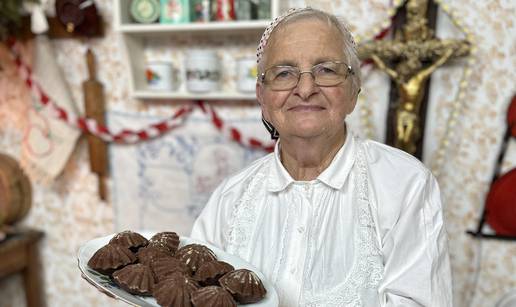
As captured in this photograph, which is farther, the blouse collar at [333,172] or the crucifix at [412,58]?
the crucifix at [412,58]

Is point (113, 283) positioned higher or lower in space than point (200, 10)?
lower

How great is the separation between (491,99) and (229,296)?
118 centimetres

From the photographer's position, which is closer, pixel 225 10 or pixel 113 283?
pixel 113 283

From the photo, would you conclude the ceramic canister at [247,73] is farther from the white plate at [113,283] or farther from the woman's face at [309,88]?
the white plate at [113,283]

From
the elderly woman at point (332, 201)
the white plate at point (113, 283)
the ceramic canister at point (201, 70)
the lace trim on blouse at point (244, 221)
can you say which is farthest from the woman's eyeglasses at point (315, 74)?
the ceramic canister at point (201, 70)

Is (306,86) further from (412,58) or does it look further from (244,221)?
(412,58)

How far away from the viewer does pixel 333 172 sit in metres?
1.06

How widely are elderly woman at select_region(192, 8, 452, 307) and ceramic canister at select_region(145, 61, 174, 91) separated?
2.34ft

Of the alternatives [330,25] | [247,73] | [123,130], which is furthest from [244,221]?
[123,130]

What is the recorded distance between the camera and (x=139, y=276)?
0.83 m

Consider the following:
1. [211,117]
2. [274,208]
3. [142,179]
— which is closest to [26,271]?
[142,179]

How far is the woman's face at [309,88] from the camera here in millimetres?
961

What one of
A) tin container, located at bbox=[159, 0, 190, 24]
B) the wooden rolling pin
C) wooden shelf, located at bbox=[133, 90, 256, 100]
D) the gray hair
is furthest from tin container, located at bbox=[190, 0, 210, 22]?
the gray hair

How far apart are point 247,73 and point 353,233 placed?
804 millimetres
